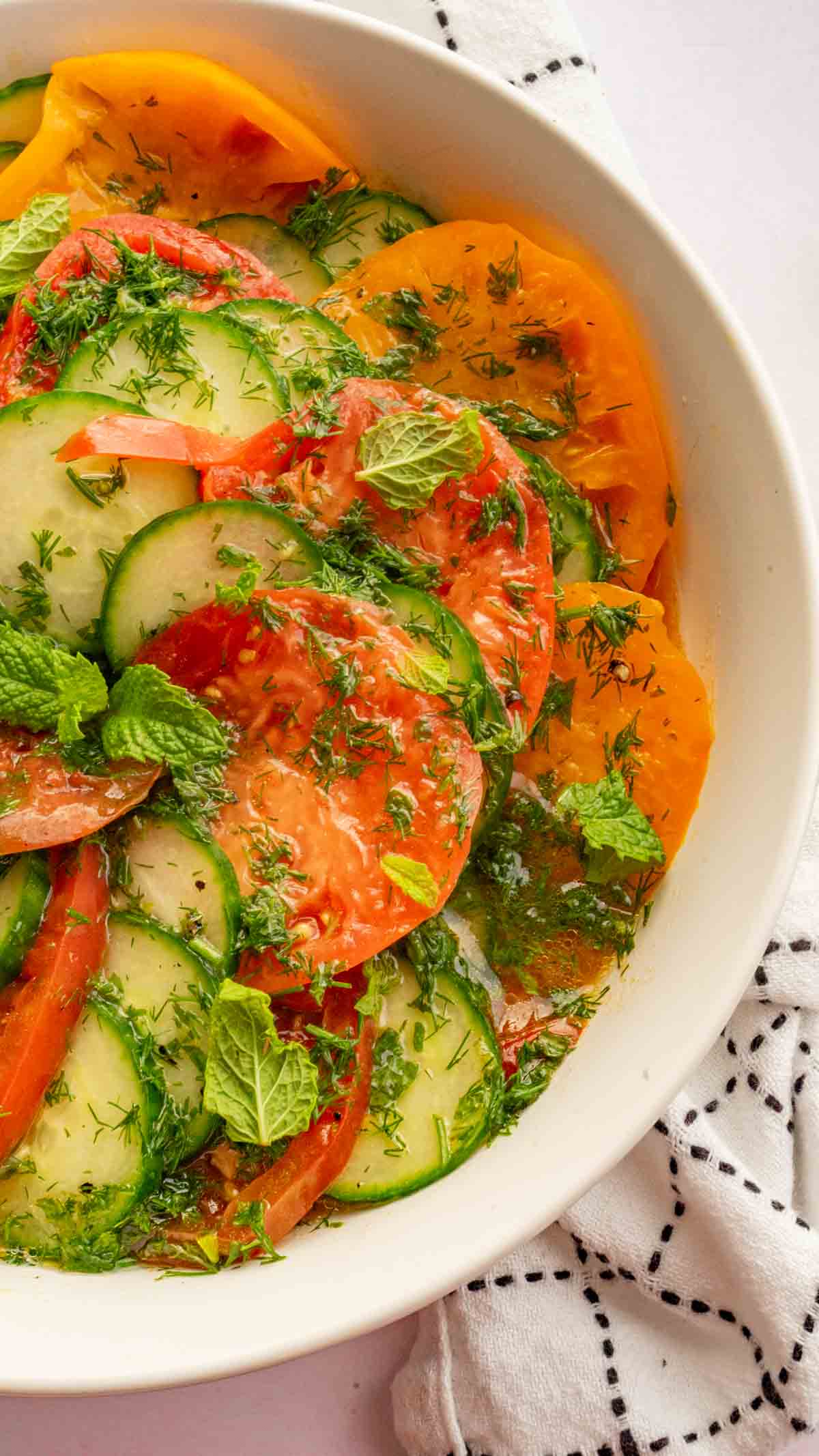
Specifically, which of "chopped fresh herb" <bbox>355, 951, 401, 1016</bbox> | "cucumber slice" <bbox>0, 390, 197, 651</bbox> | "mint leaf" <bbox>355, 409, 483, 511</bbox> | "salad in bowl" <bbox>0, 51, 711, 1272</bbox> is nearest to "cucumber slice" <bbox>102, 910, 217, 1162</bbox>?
"salad in bowl" <bbox>0, 51, 711, 1272</bbox>

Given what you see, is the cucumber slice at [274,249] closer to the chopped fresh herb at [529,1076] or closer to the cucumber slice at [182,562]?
the cucumber slice at [182,562]

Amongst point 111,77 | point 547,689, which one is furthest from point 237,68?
point 547,689

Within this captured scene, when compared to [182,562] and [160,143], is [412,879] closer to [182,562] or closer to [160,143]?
[182,562]

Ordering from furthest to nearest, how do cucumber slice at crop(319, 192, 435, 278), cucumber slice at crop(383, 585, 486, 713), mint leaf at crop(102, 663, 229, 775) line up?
1. cucumber slice at crop(319, 192, 435, 278)
2. cucumber slice at crop(383, 585, 486, 713)
3. mint leaf at crop(102, 663, 229, 775)

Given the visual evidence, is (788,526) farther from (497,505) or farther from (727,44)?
(727,44)

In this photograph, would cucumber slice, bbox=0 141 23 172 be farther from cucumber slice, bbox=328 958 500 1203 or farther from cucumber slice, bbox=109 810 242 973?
cucumber slice, bbox=328 958 500 1203

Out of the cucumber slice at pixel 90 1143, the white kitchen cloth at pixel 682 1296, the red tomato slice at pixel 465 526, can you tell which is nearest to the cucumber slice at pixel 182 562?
the red tomato slice at pixel 465 526
